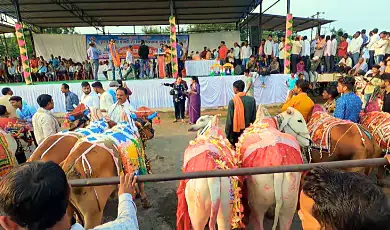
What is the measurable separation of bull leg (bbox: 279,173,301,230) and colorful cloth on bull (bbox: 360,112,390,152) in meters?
2.16

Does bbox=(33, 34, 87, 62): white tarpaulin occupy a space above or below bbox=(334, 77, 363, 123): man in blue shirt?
above

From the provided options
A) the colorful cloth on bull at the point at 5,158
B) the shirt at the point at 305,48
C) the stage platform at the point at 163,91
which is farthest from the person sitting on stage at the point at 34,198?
the shirt at the point at 305,48

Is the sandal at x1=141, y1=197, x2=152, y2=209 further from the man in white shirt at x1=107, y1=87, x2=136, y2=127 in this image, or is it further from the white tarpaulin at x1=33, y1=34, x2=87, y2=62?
the white tarpaulin at x1=33, y1=34, x2=87, y2=62

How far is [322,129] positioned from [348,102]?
660 mm

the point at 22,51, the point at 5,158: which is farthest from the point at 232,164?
the point at 22,51

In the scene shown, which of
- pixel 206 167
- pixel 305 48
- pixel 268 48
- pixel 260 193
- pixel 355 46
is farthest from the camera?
pixel 268 48

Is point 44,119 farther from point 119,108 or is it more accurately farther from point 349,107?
point 349,107

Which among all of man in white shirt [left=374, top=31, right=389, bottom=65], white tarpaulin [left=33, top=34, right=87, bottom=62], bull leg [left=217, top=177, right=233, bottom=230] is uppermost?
white tarpaulin [left=33, top=34, right=87, bottom=62]

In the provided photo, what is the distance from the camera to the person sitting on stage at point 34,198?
0.93 m

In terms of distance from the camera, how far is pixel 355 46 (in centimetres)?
1143

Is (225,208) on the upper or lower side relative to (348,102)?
lower

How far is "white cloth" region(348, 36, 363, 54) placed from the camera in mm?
11172

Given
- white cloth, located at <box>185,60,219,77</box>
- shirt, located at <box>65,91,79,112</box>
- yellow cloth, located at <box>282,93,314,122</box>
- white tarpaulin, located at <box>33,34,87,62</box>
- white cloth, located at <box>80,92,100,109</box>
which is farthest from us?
white tarpaulin, located at <box>33,34,87,62</box>

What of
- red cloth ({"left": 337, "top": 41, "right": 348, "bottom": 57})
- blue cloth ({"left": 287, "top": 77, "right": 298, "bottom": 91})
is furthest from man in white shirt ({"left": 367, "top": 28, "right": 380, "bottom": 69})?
blue cloth ({"left": 287, "top": 77, "right": 298, "bottom": 91})
